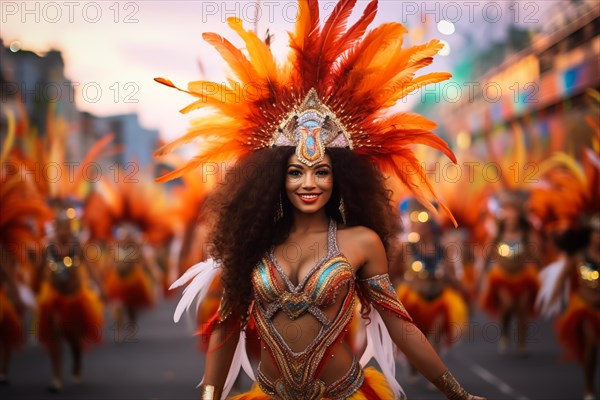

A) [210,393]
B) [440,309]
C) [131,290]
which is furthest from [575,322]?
[131,290]

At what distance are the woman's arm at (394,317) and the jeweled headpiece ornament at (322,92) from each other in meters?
0.42

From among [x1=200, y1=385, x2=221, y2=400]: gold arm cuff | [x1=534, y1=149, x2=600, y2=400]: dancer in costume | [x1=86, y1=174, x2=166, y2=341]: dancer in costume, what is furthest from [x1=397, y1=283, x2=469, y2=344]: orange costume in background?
[x1=200, y1=385, x2=221, y2=400]: gold arm cuff

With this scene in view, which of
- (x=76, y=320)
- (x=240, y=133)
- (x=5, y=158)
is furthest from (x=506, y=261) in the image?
(x=240, y=133)

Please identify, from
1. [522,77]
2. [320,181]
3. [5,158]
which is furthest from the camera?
[522,77]

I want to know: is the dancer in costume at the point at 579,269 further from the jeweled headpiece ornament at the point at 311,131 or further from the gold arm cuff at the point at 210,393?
the gold arm cuff at the point at 210,393

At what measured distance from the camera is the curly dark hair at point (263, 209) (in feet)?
16.3

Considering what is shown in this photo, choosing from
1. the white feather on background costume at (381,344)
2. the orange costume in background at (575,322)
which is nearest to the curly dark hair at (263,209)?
the white feather on background costume at (381,344)

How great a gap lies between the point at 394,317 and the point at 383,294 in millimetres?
123

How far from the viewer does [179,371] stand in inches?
494

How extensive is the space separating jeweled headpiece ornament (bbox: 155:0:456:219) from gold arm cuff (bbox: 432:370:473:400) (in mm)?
905

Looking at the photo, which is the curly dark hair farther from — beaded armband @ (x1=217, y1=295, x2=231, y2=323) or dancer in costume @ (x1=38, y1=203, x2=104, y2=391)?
dancer in costume @ (x1=38, y1=203, x2=104, y2=391)

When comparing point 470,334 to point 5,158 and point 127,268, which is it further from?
point 5,158

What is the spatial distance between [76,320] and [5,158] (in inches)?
84.0

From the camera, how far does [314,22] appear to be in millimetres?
5094
